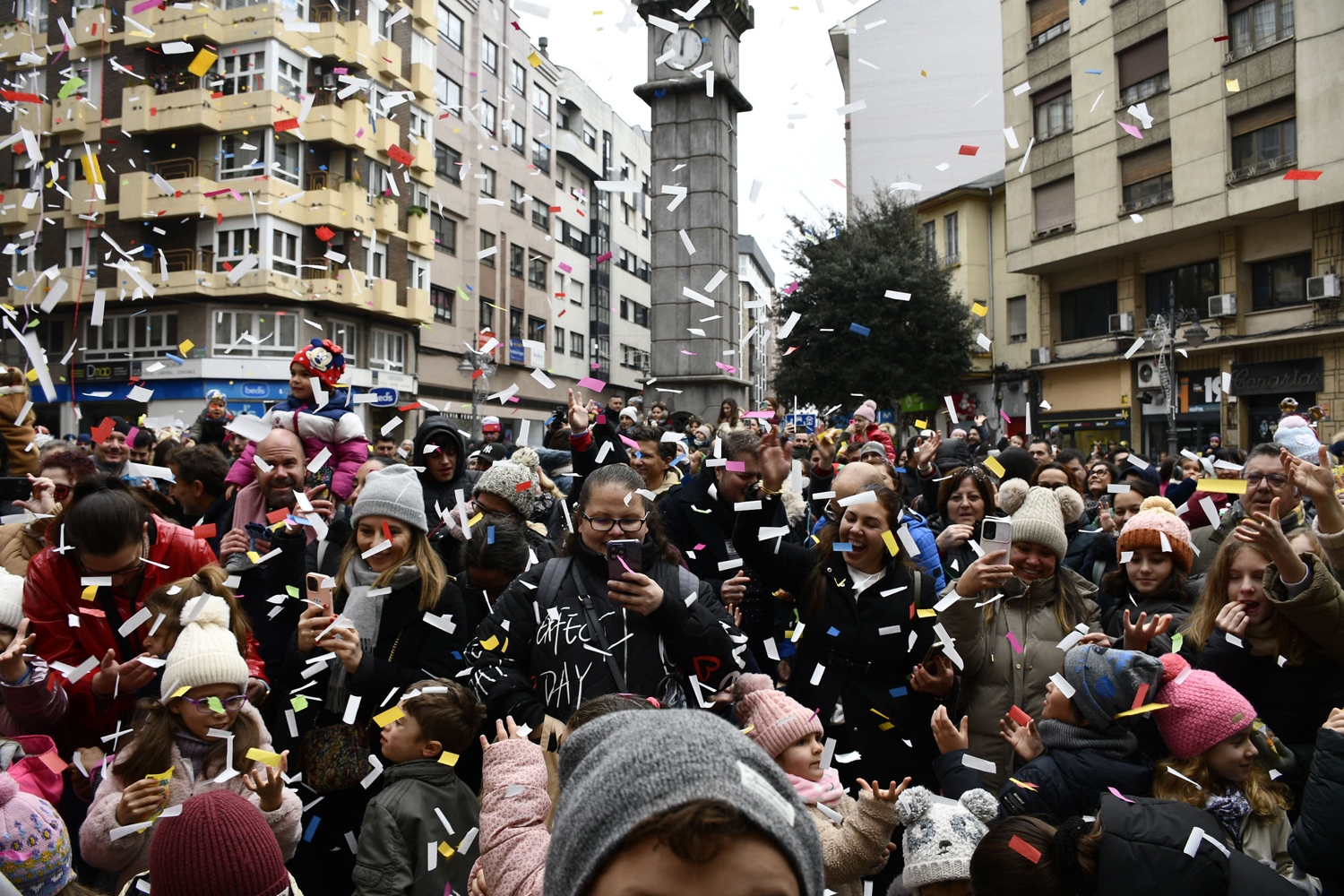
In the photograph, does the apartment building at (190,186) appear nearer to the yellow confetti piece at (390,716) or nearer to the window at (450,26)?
the window at (450,26)

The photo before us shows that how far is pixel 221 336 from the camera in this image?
26312 mm

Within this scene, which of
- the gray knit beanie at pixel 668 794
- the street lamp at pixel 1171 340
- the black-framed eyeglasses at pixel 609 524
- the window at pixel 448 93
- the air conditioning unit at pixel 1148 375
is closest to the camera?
the gray knit beanie at pixel 668 794

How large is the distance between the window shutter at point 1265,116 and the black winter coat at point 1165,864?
25614 mm

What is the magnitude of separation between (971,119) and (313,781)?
4253 centimetres

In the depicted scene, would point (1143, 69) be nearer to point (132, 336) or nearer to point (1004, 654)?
point (1004, 654)

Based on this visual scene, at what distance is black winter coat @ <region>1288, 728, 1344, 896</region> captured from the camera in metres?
2.57

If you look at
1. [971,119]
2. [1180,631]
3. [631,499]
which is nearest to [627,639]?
[631,499]

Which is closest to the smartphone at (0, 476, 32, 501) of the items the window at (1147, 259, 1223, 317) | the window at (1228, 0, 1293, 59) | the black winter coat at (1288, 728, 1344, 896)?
the black winter coat at (1288, 728, 1344, 896)

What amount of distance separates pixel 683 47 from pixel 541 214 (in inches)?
1253

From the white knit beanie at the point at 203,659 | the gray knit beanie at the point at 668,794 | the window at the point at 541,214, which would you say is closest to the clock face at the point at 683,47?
the white knit beanie at the point at 203,659

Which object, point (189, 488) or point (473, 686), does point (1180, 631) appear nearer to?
point (473, 686)

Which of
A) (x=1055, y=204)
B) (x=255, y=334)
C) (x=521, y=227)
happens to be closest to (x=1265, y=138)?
(x=1055, y=204)

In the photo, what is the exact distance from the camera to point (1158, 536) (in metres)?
3.98

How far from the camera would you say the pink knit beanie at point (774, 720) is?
287cm
